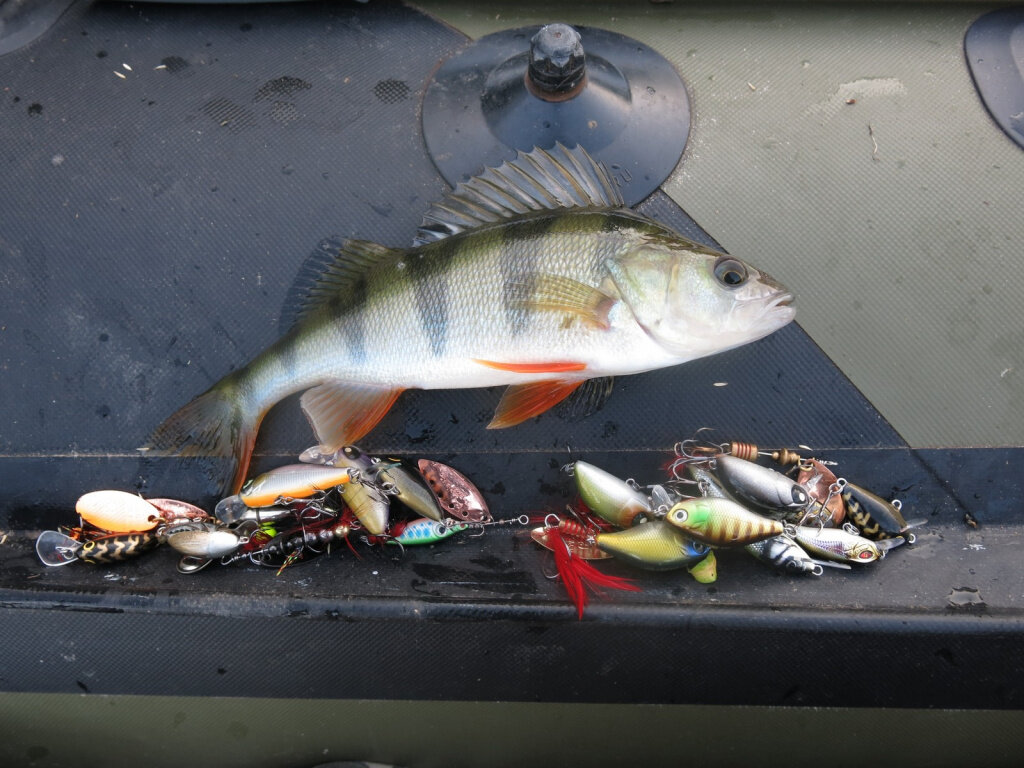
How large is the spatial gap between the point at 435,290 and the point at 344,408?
1.56ft

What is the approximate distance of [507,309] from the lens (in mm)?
1904

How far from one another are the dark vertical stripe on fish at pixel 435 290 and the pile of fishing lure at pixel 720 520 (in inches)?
23.1

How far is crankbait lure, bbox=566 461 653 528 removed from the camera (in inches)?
79.7

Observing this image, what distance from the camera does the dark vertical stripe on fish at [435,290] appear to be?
193 centimetres

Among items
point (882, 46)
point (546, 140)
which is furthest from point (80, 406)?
point (882, 46)

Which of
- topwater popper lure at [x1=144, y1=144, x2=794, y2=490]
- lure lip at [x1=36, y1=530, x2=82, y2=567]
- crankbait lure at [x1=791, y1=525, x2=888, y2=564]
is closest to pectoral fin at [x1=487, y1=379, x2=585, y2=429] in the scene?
topwater popper lure at [x1=144, y1=144, x2=794, y2=490]

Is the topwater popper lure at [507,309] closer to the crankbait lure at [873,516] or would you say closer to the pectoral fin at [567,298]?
the pectoral fin at [567,298]

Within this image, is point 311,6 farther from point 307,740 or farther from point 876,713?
point 876,713

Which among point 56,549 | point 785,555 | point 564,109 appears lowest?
point 56,549

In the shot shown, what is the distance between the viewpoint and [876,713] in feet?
6.22

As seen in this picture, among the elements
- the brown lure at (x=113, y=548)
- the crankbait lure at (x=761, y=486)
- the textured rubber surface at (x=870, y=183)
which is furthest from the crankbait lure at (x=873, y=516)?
the brown lure at (x=113, y=548)

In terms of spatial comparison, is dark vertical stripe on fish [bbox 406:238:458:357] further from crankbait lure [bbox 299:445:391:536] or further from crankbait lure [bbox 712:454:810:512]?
crankbait lure [bbox 712:454:810:512]

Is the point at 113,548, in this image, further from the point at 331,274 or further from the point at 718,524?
the point at 718,524

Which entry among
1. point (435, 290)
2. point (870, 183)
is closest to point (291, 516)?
point (435, 290)
